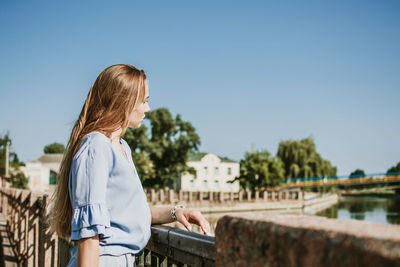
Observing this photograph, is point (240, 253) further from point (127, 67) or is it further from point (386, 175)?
point (386, 175)

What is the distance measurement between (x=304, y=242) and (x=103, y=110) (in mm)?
1110

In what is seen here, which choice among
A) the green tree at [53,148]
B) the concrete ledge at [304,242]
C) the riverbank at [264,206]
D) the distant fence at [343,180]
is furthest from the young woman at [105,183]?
the green tree at [53,148]

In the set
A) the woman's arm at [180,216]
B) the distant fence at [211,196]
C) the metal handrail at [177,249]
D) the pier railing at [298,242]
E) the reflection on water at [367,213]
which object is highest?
the pier railing at [298,242]

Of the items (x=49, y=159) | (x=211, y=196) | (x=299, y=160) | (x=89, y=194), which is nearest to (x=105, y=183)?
(x=89, y=194)

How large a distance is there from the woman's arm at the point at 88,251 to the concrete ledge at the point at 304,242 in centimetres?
56

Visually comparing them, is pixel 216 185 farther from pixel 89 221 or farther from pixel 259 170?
pixel 89 221

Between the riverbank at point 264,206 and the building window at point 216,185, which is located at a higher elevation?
the building window at point 216,185

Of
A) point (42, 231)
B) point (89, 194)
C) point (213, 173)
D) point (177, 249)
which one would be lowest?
point (42, 231)

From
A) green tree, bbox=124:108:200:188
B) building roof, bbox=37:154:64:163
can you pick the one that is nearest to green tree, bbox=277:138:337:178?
green tree, bbox=124:108:200:188

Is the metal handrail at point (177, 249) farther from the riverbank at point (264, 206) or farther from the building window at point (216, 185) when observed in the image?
the building window at point (216, 185)

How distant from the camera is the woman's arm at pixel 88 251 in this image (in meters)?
1.44

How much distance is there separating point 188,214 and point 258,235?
3.48 ft

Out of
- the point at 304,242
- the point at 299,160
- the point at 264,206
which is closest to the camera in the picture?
the point at 304,242

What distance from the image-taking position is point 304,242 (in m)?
0.81
